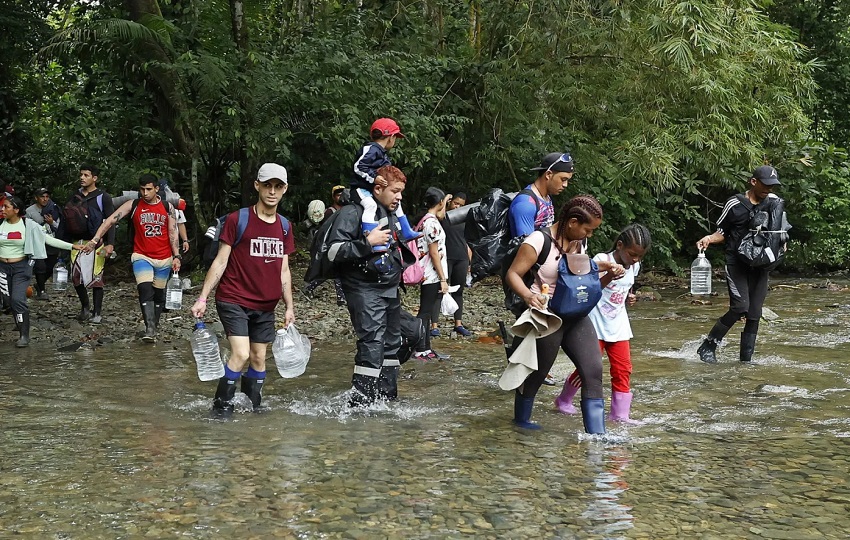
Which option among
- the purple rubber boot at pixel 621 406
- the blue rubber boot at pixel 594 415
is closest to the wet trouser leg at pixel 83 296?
the purple rubber boot at pixel 621 406

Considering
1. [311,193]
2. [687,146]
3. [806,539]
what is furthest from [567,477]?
[311,193]

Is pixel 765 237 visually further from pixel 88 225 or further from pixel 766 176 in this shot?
pixel 88 225

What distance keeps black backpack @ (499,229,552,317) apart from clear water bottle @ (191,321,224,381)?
240cm

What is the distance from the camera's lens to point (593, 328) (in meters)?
6.75

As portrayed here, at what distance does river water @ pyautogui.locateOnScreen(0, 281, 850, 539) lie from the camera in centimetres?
492

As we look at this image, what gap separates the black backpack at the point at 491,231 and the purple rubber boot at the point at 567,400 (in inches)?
45.8

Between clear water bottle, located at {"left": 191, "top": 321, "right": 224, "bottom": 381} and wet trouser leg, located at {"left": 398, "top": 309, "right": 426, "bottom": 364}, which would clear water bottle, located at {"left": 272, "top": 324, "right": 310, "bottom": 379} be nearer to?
clear water bottle, located at {"left": 191, "top": 321, "right": 224, "bottom": 381}

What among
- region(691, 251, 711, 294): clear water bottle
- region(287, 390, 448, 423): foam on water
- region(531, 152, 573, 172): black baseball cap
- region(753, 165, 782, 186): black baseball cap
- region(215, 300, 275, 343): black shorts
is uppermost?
region(753, 165, 782, 186): black baseball cap

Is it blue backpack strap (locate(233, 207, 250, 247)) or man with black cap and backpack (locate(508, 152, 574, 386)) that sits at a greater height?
man with black cap and backpack (locate(508, 152, 574, 386))

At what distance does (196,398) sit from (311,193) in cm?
1214

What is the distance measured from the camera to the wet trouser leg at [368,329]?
296 inches

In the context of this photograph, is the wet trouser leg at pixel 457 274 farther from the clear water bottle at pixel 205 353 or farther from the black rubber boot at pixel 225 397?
the black rubber boot at pixel 225 397

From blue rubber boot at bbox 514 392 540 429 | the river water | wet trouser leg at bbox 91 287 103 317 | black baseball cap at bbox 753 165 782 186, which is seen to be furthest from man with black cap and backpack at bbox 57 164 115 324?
black baseball cap at bbox 753 165 782 186

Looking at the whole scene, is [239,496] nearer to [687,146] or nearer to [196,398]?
[196,398]
